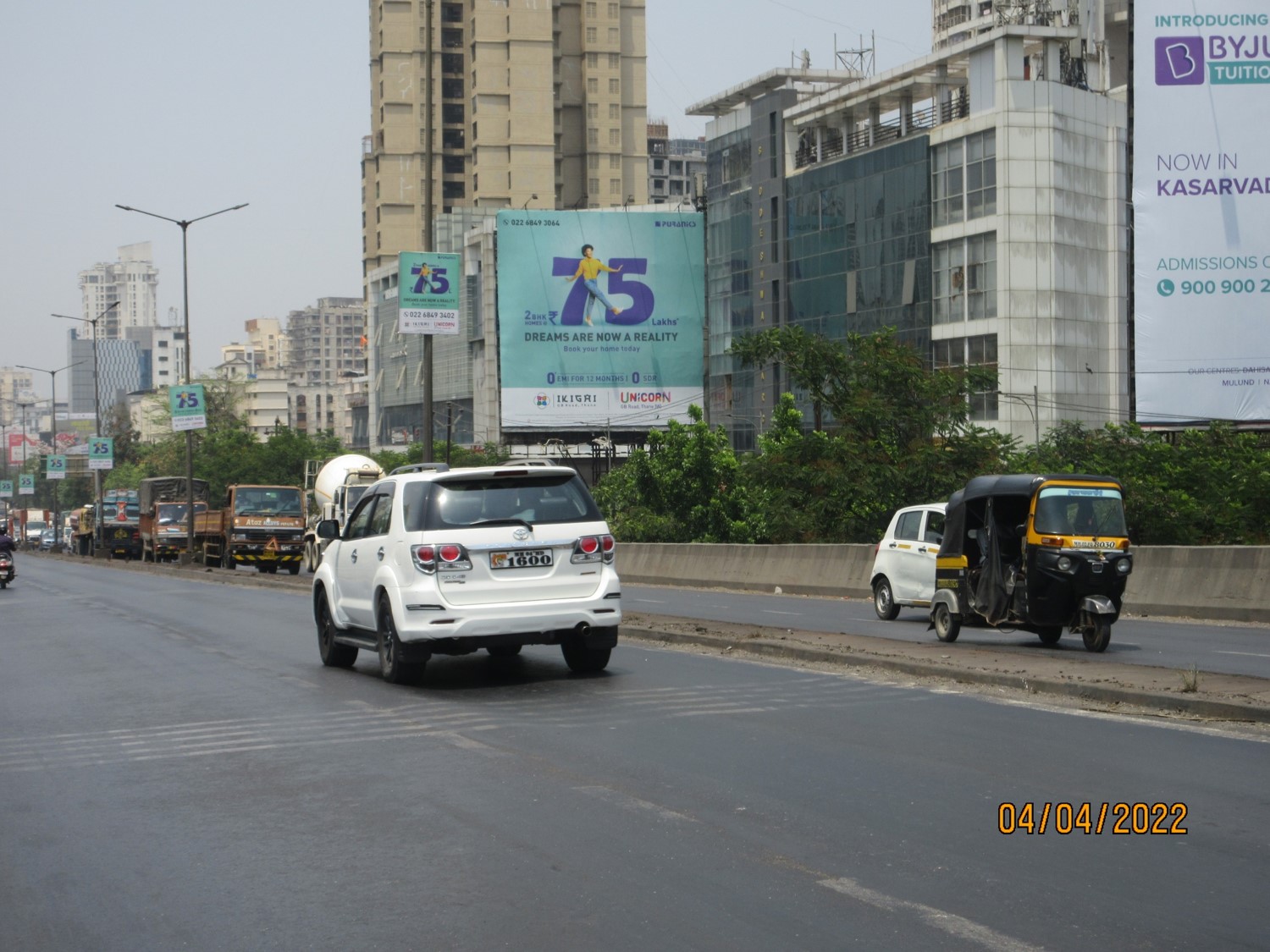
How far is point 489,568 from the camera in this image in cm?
1304

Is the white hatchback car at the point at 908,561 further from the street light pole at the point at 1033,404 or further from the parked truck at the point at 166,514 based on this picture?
the street light pole at the point at 1033,404

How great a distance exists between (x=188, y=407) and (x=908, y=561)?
32123 millimetres

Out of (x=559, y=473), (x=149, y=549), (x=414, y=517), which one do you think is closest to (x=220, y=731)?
(x=414, y=517)

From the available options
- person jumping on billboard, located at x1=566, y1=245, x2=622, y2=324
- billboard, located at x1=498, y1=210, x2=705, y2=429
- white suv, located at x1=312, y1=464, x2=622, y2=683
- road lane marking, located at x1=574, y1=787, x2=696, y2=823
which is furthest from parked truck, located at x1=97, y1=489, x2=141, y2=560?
road lane marking, located at x1=574, y1=787, x2=696, y2=823

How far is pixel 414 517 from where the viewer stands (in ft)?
43.4

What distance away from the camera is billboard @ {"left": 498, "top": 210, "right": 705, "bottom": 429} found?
3816 inches

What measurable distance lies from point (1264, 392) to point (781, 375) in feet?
141

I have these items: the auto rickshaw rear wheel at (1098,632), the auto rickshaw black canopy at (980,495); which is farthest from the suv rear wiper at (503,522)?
the auto rickshaw rear wheel at (1098,632)

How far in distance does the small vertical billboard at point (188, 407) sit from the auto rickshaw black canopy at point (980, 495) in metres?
35.3

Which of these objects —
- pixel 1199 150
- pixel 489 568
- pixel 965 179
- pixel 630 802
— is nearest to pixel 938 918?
pixel 630 802

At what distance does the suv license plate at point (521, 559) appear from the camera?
13.1 metres

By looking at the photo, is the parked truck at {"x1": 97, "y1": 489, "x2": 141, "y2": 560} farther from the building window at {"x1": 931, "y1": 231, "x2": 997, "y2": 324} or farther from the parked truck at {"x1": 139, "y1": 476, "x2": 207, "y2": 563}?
the building window at {"x1": 931, "y1": 231, "x2": 997, "y2": 324}

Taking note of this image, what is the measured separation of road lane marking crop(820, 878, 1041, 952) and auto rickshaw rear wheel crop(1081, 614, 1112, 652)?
404 inches
